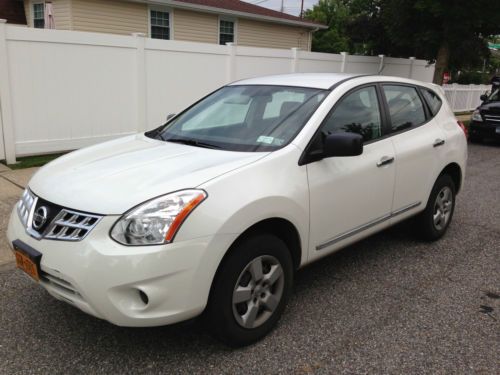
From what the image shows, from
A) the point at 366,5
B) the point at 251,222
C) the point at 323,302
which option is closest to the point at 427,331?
the point at 323,302

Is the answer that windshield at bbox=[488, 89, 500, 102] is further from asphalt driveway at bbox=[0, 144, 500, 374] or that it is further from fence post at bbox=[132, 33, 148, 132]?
asphalt driveway at bbox=[0, 144, 500, 374]

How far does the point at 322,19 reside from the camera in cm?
4841

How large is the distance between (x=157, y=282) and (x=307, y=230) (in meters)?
1.17

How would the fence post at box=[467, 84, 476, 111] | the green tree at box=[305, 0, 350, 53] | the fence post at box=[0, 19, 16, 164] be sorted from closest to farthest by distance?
the fence post at box=[0, 19, 16, 164] → the fence post at box=[467, 84, 476, 111] → the green tree at box=[305, 0, 350, 53]

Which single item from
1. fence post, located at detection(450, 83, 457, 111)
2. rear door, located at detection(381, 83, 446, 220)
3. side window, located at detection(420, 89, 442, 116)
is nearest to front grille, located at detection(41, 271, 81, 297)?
rear door, located at detection(381, 83, 446, 220)

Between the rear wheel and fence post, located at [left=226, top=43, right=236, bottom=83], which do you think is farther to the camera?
the rear wheel

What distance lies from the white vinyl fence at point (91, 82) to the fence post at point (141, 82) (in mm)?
18

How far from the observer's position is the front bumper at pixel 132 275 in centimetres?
246

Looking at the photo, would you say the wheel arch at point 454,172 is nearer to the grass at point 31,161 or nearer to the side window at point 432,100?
the side window at point 432,100

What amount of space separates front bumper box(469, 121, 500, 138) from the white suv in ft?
29.6

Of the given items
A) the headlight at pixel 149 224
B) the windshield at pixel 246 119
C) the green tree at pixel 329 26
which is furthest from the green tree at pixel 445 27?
the green tree at pixel 329 26

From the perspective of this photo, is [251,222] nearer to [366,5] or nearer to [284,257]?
[284,257]

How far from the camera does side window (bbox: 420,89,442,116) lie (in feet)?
15.8

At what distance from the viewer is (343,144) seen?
3.19 meters
